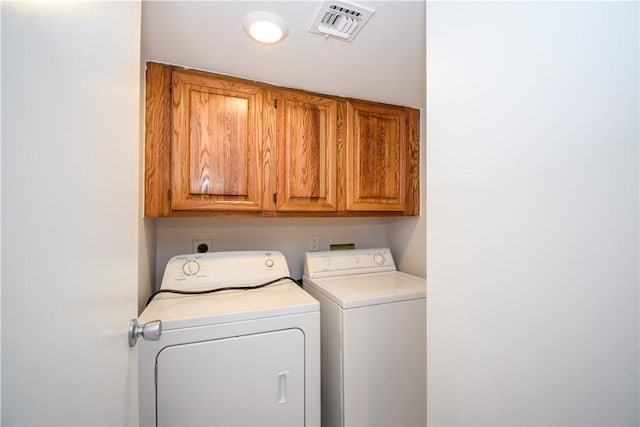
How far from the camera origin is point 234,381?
1200 millimetres

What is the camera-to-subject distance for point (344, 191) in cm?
182

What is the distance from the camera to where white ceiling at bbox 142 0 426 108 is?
1.02m

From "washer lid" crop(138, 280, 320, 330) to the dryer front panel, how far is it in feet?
0.33

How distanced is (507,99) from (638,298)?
15.1 inches

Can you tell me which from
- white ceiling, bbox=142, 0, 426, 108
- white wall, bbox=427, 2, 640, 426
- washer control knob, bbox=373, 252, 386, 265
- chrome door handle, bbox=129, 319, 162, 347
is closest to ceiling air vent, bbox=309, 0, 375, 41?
white ceiling, bbox=142, 0, 426, 108

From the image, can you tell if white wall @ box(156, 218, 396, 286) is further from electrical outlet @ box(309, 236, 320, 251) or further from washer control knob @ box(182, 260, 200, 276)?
washer control knob @ box(182, 260, 200, 276)

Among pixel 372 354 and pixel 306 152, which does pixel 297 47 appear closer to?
pixel 306 152

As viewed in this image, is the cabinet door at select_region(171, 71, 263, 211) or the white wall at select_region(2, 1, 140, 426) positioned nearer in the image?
the white wall at select_region(2, 1, 140, 426)

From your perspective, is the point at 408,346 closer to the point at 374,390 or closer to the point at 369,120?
the point at 374,390

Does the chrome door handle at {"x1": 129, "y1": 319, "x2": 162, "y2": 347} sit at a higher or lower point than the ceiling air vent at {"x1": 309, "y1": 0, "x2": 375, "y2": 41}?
lower

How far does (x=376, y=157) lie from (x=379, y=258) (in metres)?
0.83

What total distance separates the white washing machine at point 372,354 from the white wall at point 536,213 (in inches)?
30.4

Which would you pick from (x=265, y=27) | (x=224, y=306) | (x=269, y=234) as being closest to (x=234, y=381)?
(x=224, y=306)

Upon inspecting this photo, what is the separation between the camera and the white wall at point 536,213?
371mm
